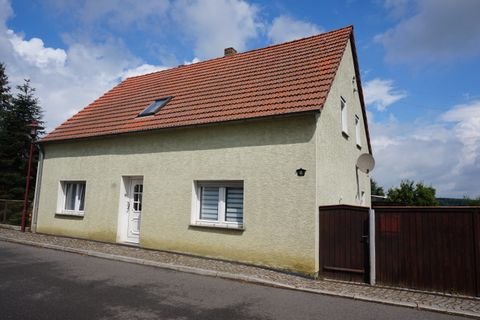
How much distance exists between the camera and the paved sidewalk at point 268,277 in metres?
6.37

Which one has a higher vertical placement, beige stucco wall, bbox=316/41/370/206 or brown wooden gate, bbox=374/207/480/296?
beige stucco wall, bbox=316/41/370/206

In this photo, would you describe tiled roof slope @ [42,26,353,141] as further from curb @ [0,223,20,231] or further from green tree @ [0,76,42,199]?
green tree @ [0,76,42,199]

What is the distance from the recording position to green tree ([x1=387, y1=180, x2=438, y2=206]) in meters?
20.4

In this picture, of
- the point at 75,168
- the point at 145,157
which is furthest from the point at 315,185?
the point at 75,168

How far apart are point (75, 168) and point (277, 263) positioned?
8665 millimetres

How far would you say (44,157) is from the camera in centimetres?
1438

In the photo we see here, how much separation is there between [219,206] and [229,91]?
377 cm

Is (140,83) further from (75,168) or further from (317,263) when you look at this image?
(317,263)

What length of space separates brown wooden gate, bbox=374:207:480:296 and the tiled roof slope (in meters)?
3.22

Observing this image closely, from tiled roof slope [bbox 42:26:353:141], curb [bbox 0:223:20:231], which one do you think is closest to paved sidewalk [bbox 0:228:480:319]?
tiled roof slope [bbox 42:26:353:141]

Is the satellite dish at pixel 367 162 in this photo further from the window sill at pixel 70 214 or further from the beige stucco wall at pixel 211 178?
the window sill at pixel 70 214

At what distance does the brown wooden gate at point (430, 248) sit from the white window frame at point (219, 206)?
3536 mm

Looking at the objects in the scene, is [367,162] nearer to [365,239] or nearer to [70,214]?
[365,239]

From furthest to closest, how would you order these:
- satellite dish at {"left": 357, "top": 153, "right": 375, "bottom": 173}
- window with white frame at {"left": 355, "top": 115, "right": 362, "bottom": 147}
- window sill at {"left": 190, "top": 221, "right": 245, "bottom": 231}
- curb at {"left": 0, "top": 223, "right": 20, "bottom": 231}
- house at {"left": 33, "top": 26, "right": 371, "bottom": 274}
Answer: curb at {"left": 0, "top": 223, "right": 20, "bottom": 231}, window with white frame at {"left": 355, "top": 115, "right": 362, "bottom": 147}, satellite dish at {"left": 357, "top": 153, "right": 375, "bottom": 173}, window sill at {"left": 190, "top": 221, "right": 245, "bottom": 231}, house at {"left": 33, "top": 26, "right": 371, "bottom": 274}
